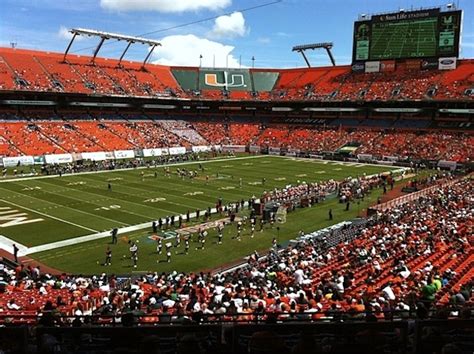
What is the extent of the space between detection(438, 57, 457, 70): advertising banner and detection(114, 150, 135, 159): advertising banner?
41992 millimetres

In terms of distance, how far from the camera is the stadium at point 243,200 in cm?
621

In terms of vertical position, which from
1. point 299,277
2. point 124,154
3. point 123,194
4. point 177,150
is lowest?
point 123,194

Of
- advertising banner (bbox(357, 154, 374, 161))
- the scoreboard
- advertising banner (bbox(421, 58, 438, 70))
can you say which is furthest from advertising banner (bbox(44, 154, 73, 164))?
advertising banner (bbox(421, 58, 438, 70))

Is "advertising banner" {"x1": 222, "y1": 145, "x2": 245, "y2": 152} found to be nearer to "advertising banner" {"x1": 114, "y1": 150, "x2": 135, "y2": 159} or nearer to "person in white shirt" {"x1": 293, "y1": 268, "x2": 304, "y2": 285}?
"advertising banner" {"x1": 114, "y1": 150, "x2": 135, "y2": 159}

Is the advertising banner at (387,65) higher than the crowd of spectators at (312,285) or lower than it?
higher

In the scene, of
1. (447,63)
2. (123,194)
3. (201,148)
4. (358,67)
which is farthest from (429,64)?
(123,194)

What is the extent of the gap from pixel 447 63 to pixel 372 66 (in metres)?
10.7

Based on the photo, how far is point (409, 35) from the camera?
63.0 m

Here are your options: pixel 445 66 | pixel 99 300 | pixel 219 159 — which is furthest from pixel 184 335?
pixel 445 66

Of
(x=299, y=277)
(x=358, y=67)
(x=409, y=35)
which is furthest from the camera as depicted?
(x=358, y=67)

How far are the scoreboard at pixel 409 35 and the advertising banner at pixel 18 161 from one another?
4616cm

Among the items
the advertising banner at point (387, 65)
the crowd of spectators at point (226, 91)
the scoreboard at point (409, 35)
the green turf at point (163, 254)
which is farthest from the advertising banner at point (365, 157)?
the green turf at point (163, 254)

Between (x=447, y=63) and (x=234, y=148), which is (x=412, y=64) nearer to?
(x=447, y=63)

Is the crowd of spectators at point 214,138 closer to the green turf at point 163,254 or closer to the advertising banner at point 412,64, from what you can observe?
the advertising banner at point 412,64
